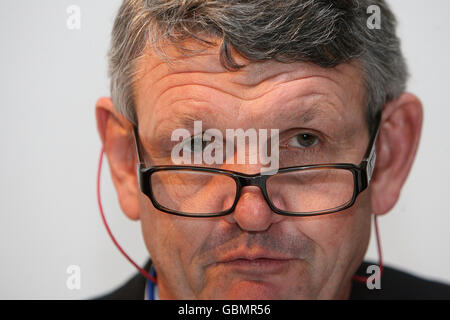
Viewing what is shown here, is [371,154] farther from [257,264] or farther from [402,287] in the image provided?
[402,287]

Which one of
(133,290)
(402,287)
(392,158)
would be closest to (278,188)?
(392,158)

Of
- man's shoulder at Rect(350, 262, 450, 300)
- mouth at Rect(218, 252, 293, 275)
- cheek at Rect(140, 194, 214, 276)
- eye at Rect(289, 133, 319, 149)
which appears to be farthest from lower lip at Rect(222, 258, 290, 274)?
man's shoulder at Rect(350, 262, 450, 300)

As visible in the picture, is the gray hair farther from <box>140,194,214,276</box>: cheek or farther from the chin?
the chin

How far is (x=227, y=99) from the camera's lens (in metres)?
1.38

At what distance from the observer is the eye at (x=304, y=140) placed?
1458 millimetres

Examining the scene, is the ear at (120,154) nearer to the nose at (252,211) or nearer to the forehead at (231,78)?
the forehead at (231,78)

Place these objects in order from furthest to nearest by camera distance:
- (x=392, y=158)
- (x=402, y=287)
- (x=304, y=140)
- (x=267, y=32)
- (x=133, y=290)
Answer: (x=402, y=287) < (x=133, y=290) < (x=392, y=158) < (x=304, y=140) < (x=267, y=32)

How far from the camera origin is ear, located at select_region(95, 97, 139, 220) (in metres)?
1.69

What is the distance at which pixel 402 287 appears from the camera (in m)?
2.03

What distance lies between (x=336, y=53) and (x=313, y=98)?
0.12 meters

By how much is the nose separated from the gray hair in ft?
0.96

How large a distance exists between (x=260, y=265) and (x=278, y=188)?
197mm

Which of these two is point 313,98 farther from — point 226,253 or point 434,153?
point 434,153

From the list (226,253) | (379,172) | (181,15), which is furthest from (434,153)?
(181,15)
